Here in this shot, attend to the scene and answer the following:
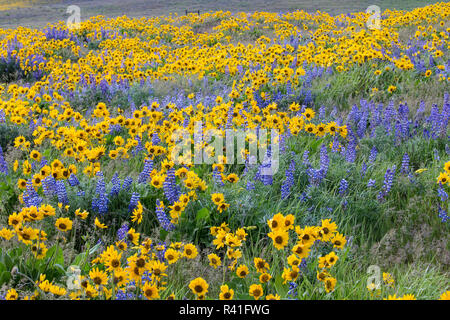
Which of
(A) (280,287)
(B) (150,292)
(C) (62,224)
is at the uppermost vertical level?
(C) (62,224)

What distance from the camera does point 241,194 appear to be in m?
3.51

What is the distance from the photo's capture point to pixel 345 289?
250 centimetres

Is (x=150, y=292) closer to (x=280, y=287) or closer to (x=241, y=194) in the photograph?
(x=280, y=287)

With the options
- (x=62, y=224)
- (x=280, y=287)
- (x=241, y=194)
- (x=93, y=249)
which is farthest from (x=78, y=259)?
(x=241, y=194)

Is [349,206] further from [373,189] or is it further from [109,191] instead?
[109,191]

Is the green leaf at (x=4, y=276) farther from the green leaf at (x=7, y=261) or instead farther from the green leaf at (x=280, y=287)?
the green leaf at (x=280, y=287)

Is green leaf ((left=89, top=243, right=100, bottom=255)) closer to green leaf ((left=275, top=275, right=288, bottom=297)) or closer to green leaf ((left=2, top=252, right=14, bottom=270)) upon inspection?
green leaf ((left=2, top=252, right=14, bottom=270))

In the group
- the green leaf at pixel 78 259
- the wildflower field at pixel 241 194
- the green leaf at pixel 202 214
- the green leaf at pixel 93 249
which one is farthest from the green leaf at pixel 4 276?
the green leaf at pixel 202 214

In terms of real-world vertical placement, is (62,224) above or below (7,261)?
above

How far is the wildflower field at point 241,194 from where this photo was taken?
7.87 ft

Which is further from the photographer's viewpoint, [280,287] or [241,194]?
[241,194]

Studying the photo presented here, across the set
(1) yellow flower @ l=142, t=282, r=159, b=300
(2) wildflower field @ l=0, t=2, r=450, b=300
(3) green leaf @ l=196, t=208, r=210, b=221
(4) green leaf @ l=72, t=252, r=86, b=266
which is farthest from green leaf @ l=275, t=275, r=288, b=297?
(4) green leaf @ l=72, t=252, r=86, b=266

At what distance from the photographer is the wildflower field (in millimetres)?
2398
